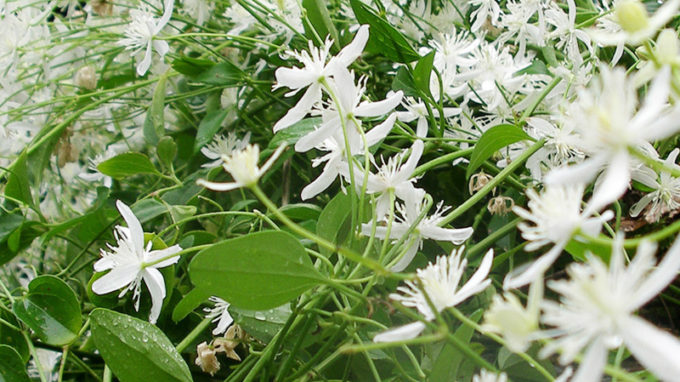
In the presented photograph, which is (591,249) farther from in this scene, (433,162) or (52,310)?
(52,310)

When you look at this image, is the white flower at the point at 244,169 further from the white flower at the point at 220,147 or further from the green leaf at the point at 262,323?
the white flower at the point at 220,147

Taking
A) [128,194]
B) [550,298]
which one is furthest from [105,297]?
[550,298]

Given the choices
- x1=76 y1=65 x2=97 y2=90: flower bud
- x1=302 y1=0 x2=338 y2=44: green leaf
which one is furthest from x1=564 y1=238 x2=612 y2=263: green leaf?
x1=76 y1=65 x2=97 y2=90: flower bud

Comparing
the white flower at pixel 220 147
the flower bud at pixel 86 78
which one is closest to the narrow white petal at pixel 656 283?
the white flower at pixel 220 147

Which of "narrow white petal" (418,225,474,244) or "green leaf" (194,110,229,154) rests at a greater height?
"narrow white petal" (418,225,474,244)

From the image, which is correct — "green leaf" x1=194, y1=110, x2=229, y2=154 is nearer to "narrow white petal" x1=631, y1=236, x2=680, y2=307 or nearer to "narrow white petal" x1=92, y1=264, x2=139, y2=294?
"narrow white petal" x1=92, y1=264, x2=139, y2=294

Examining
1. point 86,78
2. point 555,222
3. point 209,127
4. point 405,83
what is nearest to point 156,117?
point 209,127

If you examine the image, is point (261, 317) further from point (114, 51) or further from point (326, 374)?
point (114, 51)

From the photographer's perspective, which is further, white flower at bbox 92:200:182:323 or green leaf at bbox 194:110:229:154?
green leaf at bbox 194:110:229:154
